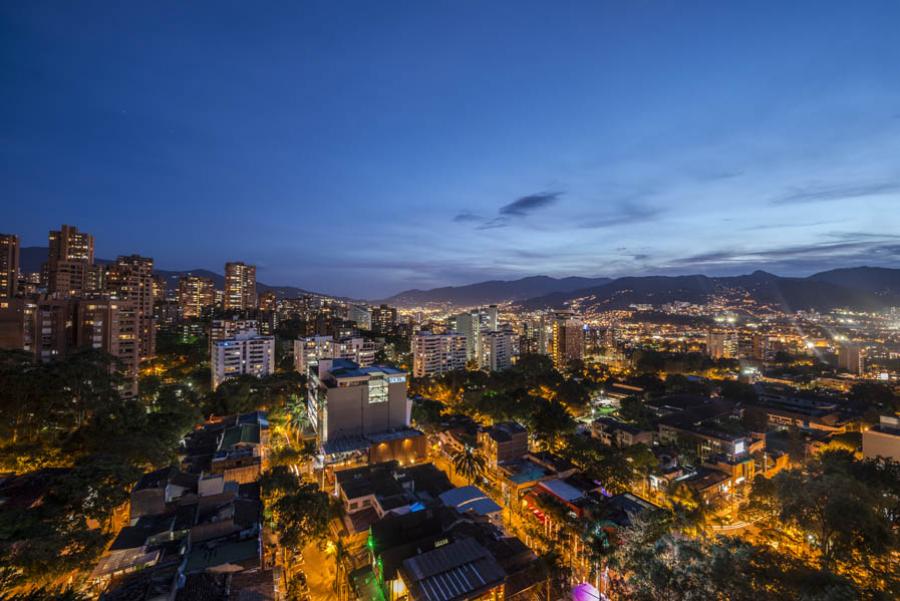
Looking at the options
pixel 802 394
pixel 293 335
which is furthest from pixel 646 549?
pixel 293 335

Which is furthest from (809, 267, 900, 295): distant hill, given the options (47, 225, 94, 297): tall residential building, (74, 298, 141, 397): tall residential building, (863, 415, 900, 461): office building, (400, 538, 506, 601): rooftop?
(47, 225, 94, 297): tall residential building

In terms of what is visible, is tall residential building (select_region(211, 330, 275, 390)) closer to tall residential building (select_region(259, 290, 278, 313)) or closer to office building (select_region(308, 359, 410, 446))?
office building (select_region(308, 359, 410, 446))

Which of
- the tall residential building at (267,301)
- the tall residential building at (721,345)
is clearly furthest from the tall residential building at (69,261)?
the tall residential building at (721,345)

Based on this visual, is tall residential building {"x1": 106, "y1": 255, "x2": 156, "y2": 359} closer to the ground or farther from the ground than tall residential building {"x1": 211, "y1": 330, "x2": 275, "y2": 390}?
farther from the ground

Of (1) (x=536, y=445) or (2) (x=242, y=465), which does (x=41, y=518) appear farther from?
(1) (x=536, y=445)

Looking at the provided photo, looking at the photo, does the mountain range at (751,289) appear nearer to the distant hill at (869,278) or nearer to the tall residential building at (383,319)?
the distant hill at (869,278)

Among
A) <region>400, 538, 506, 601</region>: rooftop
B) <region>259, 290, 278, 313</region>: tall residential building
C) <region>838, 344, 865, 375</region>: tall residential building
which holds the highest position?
<region>259, 290, 278, 313</region>: tall residential building
